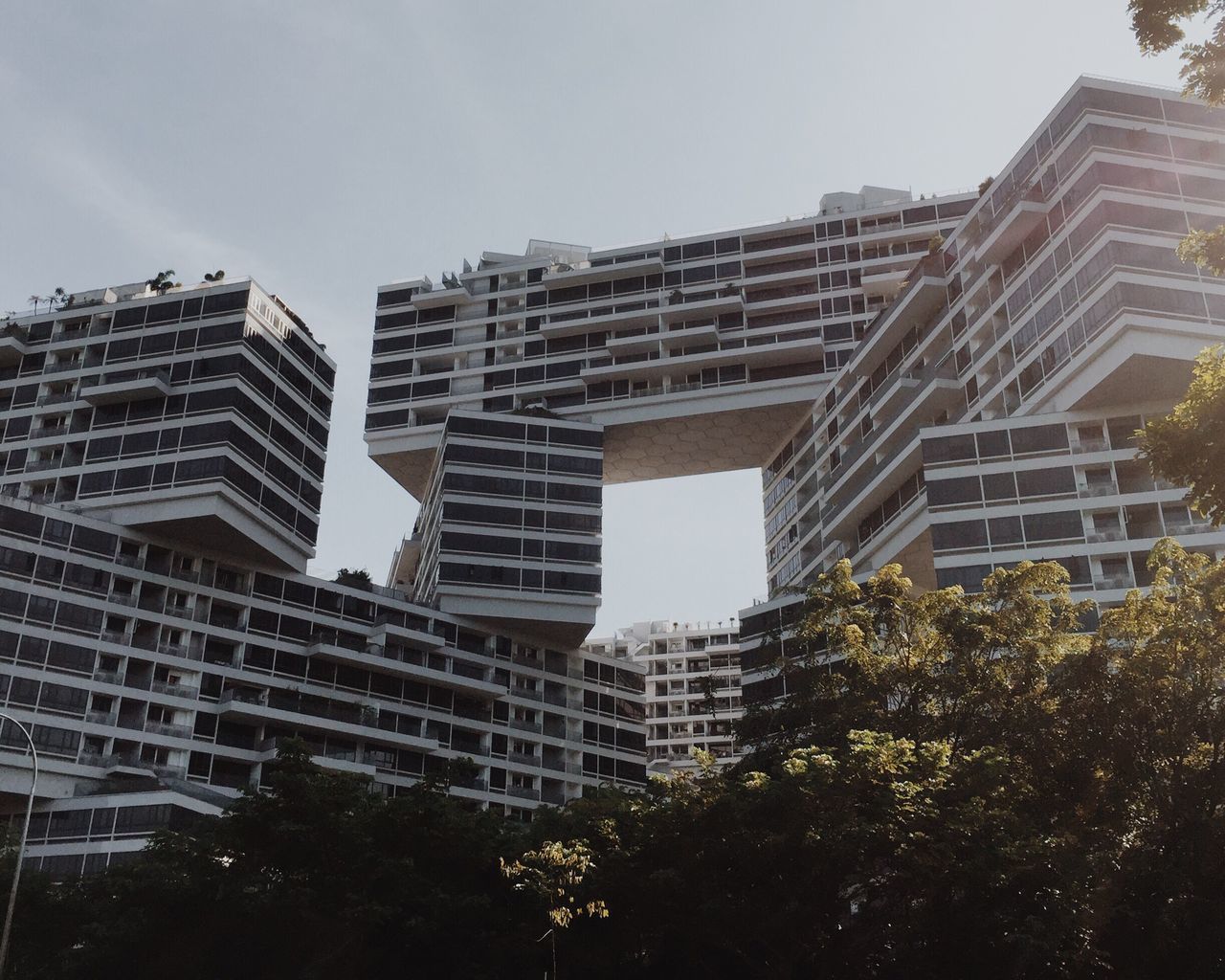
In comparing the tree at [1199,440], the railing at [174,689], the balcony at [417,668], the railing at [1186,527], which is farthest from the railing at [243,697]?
the tree at [1199,440]

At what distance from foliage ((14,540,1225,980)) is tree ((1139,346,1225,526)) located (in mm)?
8804

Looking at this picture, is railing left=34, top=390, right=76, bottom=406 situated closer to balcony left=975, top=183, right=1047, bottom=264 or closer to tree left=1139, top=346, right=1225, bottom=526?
balcony left=975, top=183, right=1047, bottom=264

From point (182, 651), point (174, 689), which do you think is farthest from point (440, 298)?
point (174, 689)

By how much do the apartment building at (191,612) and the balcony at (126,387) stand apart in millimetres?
141

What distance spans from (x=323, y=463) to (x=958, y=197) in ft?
179

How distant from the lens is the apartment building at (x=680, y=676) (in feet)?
460

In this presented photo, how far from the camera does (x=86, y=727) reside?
68.2 metres

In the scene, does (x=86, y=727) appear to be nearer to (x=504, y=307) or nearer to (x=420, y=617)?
(x=420, y=617)

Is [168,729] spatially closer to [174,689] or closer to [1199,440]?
[174,689]

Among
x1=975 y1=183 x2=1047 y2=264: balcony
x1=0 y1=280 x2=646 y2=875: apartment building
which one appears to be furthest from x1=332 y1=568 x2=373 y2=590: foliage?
x1=975 y1=183 x2=1047 y2=264: balcony

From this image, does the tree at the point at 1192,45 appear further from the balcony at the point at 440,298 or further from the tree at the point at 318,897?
the balcony at the point at 440,298

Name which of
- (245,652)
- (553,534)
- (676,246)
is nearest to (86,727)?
(245,652)

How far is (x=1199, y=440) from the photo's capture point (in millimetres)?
17297

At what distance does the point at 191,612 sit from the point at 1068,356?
50.9 metres
